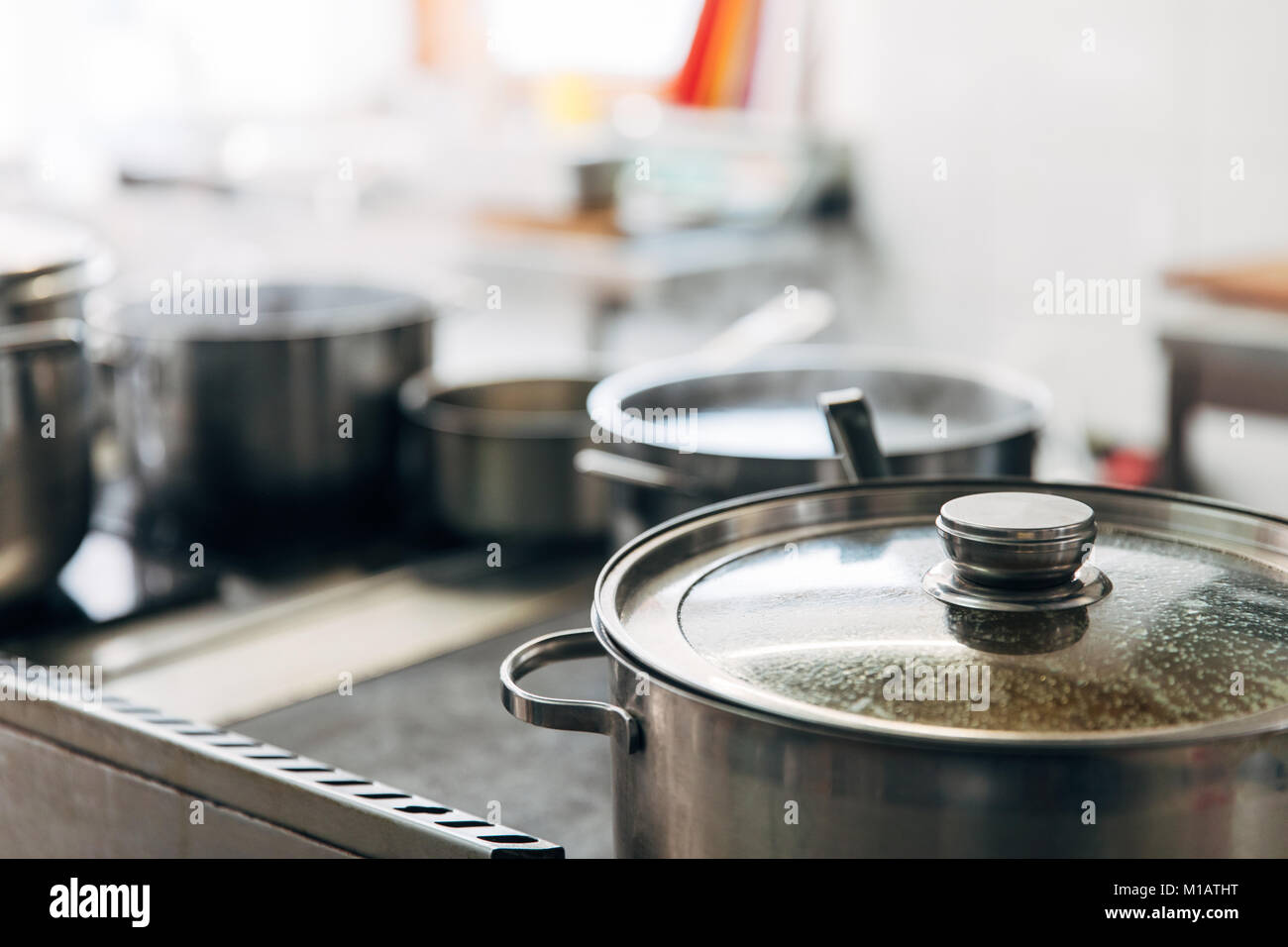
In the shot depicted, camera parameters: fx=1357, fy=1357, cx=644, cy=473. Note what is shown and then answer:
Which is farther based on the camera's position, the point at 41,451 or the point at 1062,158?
the point at 1062,158

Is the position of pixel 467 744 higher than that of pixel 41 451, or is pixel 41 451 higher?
pixel 41 451

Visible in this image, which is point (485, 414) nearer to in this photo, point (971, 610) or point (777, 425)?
point (777, 425)

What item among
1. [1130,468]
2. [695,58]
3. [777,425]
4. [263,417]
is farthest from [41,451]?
[695,58]

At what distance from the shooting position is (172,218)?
564 cm

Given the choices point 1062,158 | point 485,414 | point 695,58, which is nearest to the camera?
point 485,414

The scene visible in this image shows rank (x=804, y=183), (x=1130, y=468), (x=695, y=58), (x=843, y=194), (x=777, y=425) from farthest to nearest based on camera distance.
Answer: (x=695, y=58) < (x=843, y=194) < (x=804, y=183) < (x=1130, y=468) < (x=777, y=425)

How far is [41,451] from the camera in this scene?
1.36m

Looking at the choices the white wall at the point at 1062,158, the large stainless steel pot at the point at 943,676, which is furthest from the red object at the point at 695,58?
the large stainless steel pot at the point at 943,676

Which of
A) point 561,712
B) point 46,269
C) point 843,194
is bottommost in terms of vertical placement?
point 561,712

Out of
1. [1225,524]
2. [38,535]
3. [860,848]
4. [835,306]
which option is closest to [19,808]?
[38,535]

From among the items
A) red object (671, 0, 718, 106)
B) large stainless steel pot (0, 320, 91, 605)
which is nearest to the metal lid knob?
large stainless steel pot (0, 320, 91, 605)

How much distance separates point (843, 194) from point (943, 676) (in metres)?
4.28

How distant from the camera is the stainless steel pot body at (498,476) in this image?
1.65m
